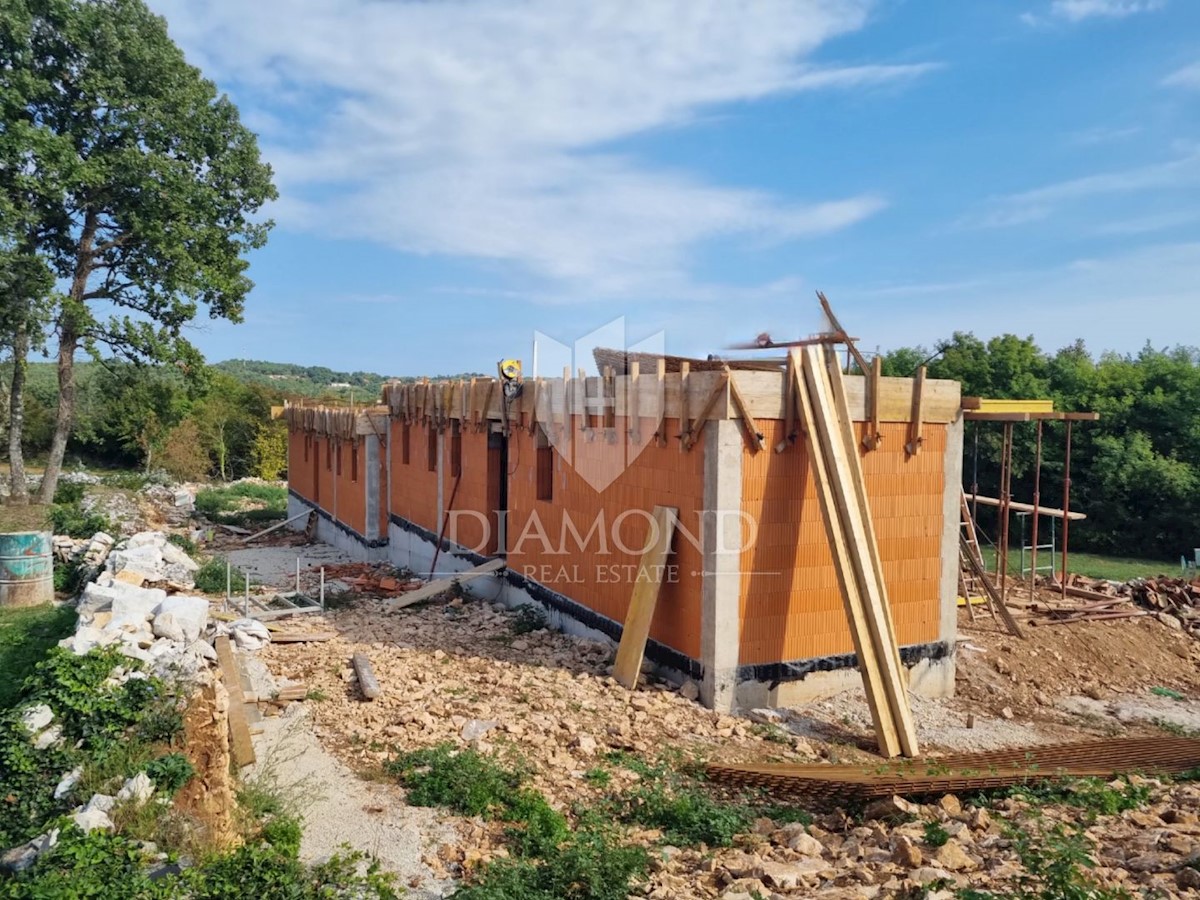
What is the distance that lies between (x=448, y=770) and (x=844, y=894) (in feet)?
9.96

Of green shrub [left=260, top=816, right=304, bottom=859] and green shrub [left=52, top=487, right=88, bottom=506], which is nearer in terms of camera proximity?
green shrub [left=260, top=816, right=304, bottom=859]

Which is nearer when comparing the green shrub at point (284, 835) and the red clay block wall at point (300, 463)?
the green shrub at point (284, 835)

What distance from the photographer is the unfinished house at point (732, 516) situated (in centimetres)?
759

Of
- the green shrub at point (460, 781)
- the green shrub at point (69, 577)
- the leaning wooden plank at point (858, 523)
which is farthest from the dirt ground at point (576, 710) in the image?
the green shrub at point (69, 577)

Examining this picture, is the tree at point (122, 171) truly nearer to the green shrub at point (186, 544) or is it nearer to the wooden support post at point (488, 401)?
the green shrub at point (186, 544)

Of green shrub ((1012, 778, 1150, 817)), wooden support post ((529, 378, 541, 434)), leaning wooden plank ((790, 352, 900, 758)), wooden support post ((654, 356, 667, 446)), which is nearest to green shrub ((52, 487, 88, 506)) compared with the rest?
wooden support post ((529, 378, 541, 434))

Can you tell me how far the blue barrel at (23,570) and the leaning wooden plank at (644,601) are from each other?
31.6ft

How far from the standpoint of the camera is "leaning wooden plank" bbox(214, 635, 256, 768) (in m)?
6.13

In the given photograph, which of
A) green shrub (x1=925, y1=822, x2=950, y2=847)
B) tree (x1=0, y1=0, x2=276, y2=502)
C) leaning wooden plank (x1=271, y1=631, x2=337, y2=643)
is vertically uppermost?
tree (x1=0, y1=0, x2=276, y2=502)

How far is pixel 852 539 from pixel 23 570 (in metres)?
12.2

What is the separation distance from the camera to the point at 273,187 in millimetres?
23344

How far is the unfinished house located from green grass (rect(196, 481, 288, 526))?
662 inches

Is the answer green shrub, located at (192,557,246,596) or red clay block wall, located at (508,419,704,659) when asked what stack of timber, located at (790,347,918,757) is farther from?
green shrub, located at (192,557,246,596)

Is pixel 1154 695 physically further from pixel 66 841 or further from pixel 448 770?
pixel 66 841
